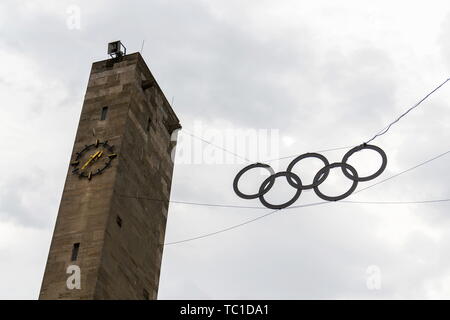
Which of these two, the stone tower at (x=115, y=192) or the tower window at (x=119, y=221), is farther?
the tower window at (x=119, y=221)

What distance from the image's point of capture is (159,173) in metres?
47.6

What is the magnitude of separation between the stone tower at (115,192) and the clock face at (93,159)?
0.17ft

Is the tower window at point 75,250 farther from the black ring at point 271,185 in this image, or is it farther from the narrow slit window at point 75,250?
the black ring at point 271,185

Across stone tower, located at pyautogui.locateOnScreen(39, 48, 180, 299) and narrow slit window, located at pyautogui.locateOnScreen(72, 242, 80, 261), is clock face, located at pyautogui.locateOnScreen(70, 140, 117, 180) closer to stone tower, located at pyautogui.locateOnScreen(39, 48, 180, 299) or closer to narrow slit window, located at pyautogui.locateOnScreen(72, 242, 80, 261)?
stone tower, located at pyautogui.locateOnScreen(39, 48, 180, 299)

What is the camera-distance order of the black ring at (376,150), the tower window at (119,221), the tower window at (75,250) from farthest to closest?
the tower window at (119,221) < the tower window at (75,250) < the black ring at (376,150)

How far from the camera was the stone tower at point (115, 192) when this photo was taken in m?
38.5

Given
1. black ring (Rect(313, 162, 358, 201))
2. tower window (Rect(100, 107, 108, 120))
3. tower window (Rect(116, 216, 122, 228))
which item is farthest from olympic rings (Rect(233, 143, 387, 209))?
tower window (Rect(100, 107, 108, 120))

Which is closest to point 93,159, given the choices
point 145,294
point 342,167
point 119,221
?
point 119,221

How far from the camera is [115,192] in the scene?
1603 inches

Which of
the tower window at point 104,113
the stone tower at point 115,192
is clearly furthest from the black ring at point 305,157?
the tower window at point 104,113

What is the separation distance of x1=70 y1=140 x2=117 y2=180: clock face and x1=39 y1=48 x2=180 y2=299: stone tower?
0.17 ft

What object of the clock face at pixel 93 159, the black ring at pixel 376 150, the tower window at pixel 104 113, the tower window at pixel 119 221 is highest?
the tower window at pixel 104 113

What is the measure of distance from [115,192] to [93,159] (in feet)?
9.09

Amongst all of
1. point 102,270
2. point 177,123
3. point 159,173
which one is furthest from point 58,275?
point 177,123
